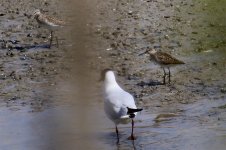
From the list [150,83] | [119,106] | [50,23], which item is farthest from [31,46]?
[119,106]

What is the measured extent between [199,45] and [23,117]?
3935 mm

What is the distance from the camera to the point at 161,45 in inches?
446

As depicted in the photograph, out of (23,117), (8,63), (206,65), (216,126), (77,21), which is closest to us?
(77,21)

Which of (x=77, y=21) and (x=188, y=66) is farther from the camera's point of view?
(x=188, y=66)

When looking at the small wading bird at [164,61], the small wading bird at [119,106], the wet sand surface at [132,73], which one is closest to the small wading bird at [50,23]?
the wet sand surface at [132,73]

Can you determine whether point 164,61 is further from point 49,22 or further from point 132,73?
point 49,22

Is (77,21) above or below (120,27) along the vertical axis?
above

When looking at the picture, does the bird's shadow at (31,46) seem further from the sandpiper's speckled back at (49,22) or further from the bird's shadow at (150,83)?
the bird's shadow at (150,83)

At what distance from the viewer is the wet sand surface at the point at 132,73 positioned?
7055 mm

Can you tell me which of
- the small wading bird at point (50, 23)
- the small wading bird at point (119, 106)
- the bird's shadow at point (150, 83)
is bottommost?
the bird's shadow at point (150, 83)

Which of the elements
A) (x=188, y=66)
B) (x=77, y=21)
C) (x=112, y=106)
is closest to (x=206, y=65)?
(x=188, y=66)

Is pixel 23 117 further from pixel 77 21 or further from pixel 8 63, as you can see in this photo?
pixel 77 21

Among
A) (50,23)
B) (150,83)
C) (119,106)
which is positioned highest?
(50,23)

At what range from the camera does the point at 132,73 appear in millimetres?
10156
